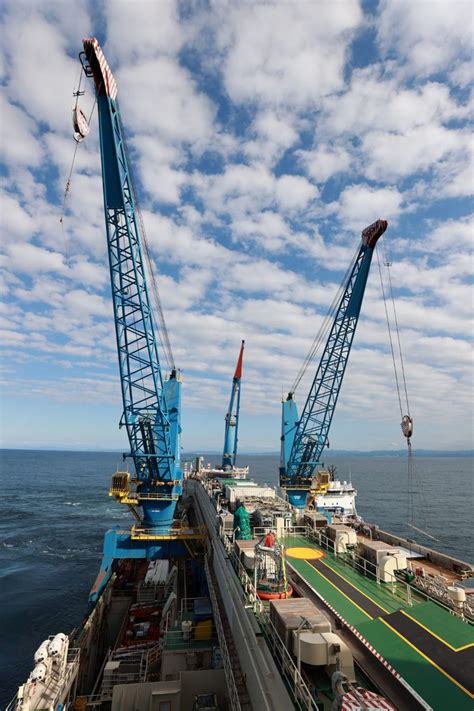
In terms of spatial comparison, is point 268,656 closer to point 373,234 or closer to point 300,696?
point 300,696

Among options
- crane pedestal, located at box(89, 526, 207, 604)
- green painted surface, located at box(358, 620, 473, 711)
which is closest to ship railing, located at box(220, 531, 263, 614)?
green painted surface, located at box(358, 620, 473, 711)

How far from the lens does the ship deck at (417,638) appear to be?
30.6 ft

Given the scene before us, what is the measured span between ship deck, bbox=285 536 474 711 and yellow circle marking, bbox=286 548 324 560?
4.92 meters

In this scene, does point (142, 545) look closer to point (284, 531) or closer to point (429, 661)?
point (284, 531)

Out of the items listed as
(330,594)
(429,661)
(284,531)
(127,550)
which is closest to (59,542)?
(127,550)

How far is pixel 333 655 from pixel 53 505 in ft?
334

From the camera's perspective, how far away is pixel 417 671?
33.1 ft

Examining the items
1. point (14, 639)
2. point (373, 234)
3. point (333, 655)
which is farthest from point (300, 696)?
point (373, 234)

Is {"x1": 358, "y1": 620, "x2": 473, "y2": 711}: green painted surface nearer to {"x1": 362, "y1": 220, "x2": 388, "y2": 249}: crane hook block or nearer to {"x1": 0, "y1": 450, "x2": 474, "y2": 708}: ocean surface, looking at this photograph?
{"x1": 0, "y1": 450, "x2": 474, "y2": 708}: ocean surface

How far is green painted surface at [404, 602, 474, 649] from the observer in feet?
35.0

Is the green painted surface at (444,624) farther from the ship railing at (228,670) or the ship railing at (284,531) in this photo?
the ship railing at (284,531)

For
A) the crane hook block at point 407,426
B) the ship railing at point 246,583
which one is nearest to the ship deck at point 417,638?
the ship railing at point 246,583

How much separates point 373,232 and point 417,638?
49.6 metres

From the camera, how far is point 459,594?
15.7 meters
